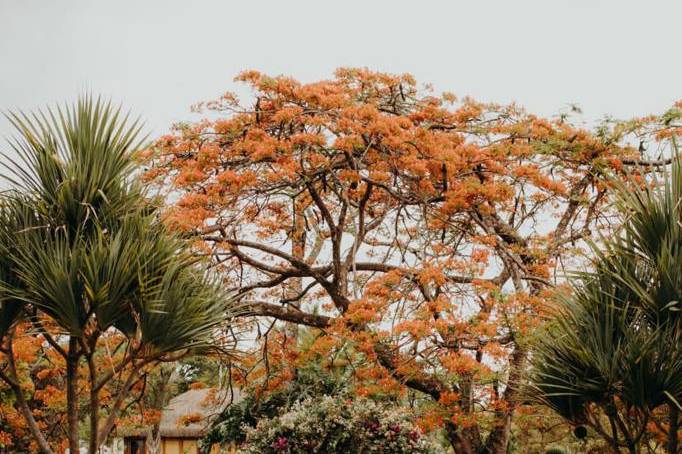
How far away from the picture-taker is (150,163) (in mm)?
12602

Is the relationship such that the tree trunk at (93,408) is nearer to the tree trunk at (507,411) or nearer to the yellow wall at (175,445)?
the tree trunk at (507,411)

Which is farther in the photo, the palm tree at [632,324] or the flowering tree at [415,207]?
the flowering tree at [415,207]

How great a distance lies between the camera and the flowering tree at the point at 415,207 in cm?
1009

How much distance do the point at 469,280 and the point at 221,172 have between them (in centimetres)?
379

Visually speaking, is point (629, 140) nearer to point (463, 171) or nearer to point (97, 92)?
point (463, 171)

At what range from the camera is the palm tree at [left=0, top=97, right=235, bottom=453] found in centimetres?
699

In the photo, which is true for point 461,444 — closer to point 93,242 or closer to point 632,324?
point 632,324

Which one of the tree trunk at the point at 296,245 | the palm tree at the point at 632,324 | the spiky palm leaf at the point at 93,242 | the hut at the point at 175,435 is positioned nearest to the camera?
the spiky palm leaf at the point at 93,242

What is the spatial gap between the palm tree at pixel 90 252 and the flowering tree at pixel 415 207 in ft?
7.97

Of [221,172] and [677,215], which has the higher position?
[221,172]

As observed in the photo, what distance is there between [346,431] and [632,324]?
14.2ft

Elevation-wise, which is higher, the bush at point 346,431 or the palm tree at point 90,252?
the palm tree at point 90,252

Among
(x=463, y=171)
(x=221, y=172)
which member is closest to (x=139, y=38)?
(x=221, y=172)

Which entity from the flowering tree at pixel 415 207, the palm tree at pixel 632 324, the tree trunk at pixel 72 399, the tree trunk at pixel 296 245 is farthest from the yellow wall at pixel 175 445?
the palm tree at pixel 632 324
